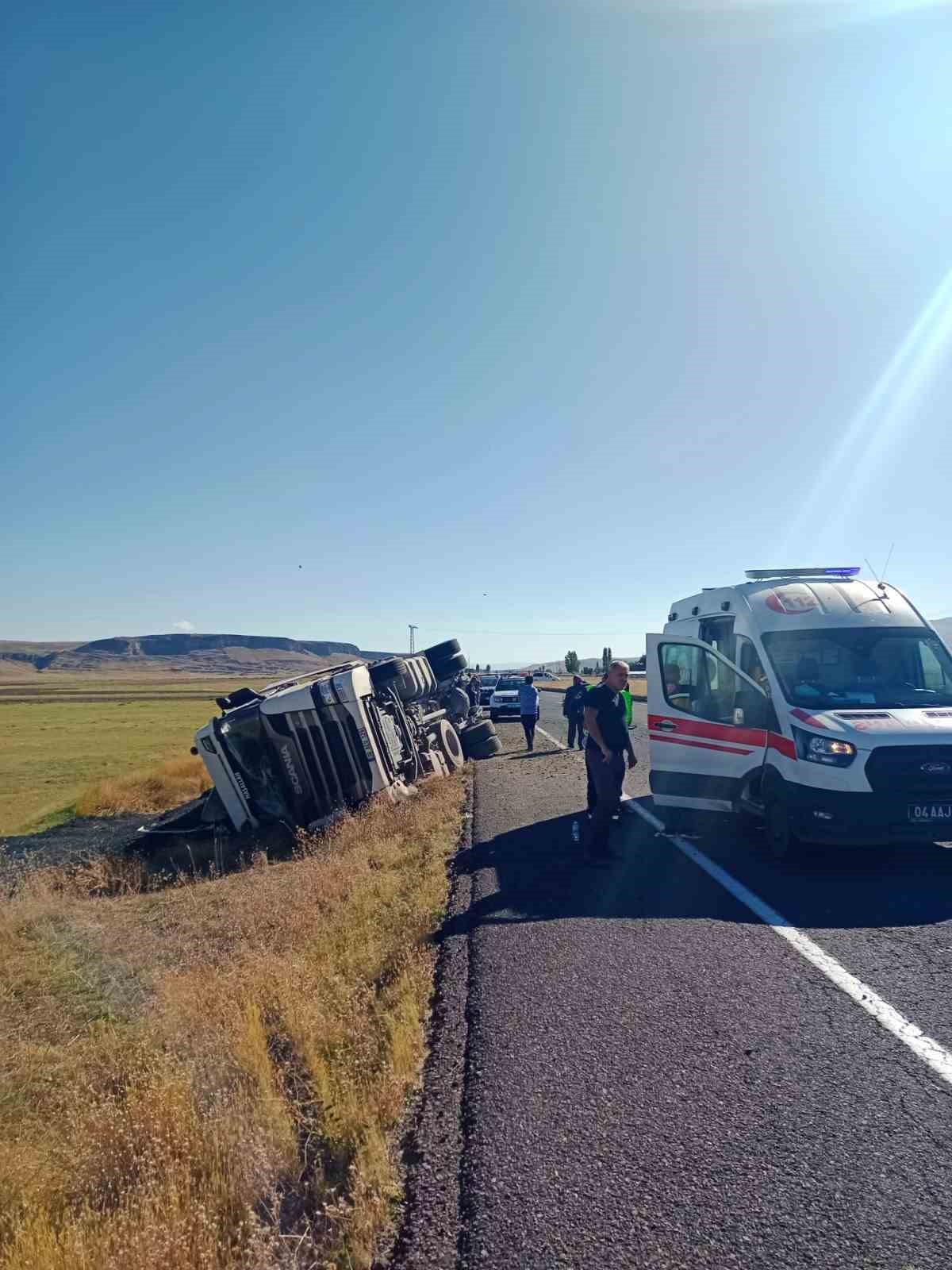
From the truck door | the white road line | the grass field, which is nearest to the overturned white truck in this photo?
the truck door

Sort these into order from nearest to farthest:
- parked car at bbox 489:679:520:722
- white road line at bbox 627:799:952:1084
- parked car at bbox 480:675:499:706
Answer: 1. white road line at bbox 627:799:952:1084
2. parked car at bbox 489:679:520:722
3. parked car at bbox 480:675:499:706

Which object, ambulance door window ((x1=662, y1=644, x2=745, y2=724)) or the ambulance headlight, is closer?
the ambulance headlight

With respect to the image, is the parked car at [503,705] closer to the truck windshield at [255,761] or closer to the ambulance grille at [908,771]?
the truck windshield at [255,761]

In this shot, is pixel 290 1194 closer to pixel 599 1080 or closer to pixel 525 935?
pixel 599 1080

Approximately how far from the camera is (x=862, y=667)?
8.08 m

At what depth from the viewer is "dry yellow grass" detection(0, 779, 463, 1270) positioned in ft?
9.59

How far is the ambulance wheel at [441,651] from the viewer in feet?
73.4

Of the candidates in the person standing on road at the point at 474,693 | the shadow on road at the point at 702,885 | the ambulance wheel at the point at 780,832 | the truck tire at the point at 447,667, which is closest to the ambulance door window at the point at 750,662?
the ambulance wheel at the point at 780,832

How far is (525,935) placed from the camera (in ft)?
19.1

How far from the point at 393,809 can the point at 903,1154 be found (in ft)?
30.3

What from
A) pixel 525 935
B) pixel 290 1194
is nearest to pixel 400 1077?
pixel 290 1194

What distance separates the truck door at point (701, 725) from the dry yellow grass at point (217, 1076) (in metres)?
2.80

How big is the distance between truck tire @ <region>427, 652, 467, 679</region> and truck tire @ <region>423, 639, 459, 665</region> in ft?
0.23

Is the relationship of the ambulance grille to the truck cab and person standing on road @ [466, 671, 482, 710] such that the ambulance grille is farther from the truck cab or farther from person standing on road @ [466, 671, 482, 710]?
person standing on road @ [466, 671, 482, 710]
